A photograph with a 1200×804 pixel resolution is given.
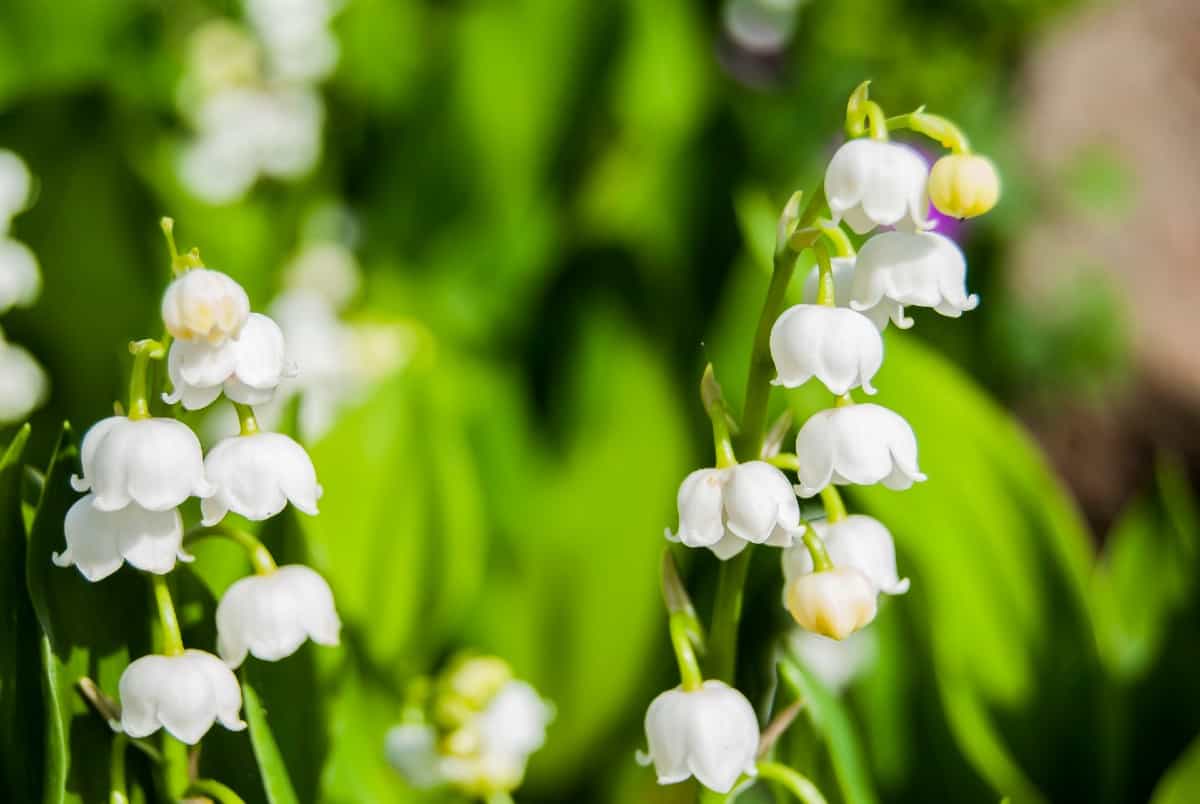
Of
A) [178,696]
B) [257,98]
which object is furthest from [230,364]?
[257,98]

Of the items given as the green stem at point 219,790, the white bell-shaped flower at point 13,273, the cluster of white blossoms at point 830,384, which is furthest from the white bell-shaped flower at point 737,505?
the white bell-shaped flower at point 13,273

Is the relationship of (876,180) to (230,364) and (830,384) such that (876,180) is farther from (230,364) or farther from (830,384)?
(230,364)

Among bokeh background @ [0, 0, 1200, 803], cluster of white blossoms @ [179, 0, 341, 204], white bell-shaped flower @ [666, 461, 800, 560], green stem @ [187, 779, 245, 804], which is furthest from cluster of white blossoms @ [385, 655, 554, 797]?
cluster of white blossoms @ [179, 0, 341, 204]

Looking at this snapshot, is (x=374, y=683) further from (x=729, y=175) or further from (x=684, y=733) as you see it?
(x=729, y=175)

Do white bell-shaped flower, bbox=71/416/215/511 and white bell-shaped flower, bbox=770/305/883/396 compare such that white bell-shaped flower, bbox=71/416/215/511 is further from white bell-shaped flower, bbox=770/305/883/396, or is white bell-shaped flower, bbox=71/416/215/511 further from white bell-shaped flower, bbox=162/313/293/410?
white bell-shaped flower, bbox=770/305/883/396

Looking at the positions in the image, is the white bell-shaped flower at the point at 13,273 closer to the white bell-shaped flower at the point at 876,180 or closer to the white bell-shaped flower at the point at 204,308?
the white bell-shaped flower at the point at 204,308

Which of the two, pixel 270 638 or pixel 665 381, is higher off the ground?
pixel 270 638

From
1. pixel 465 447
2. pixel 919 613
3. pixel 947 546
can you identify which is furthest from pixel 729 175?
pixel 919 613
